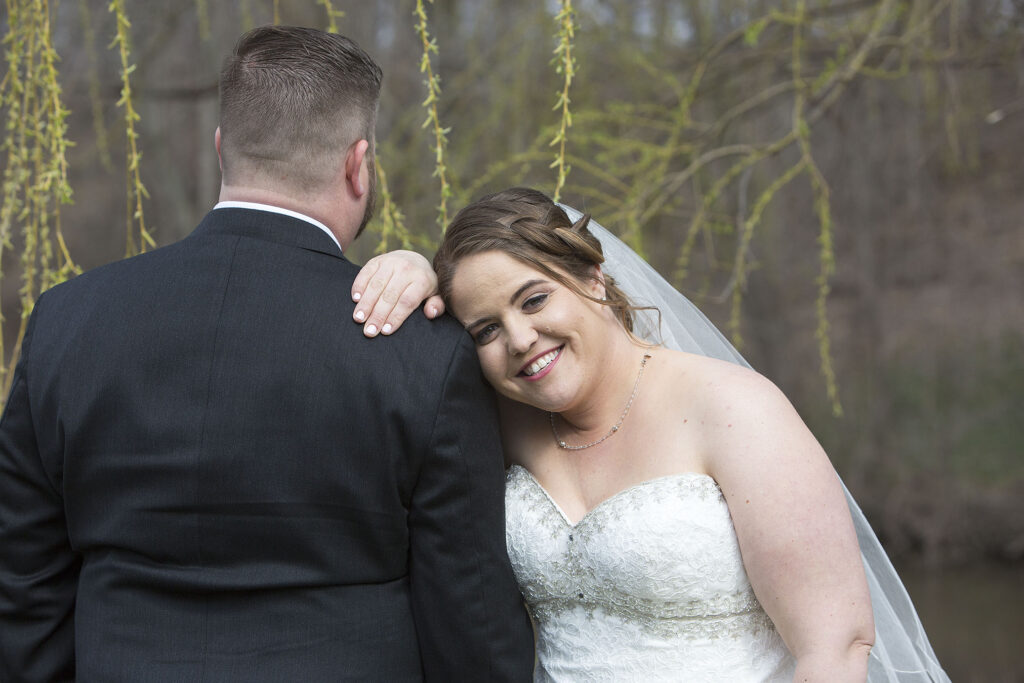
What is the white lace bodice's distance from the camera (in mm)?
1834

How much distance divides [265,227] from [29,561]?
2.32ft

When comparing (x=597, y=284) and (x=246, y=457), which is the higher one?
(x=597, y=284)

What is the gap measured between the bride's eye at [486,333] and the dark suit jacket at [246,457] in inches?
8.2

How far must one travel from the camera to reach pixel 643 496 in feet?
6.17

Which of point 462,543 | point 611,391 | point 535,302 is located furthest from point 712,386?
point 462,543

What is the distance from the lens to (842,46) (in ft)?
11.3

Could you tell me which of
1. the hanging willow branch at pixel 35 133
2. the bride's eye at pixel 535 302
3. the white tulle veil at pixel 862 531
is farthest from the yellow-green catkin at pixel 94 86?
the bride's eye at pixel 535 302

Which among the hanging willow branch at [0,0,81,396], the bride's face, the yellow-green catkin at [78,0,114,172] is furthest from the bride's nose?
the yellow-green catkin at [78,0,114,172]

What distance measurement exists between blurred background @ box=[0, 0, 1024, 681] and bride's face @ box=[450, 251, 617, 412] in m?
0.16

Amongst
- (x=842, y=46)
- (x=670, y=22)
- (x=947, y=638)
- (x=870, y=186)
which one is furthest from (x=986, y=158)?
(x=842, y=46)

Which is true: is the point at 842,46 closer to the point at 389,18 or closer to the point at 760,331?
the point at 389,18

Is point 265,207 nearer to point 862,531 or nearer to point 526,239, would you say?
point 526,239

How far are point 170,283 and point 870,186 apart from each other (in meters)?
8.31

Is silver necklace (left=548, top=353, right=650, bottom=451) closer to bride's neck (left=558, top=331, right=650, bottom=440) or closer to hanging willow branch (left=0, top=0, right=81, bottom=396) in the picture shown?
bride's neck (left=558, top=331, right=650, bottom=440)
